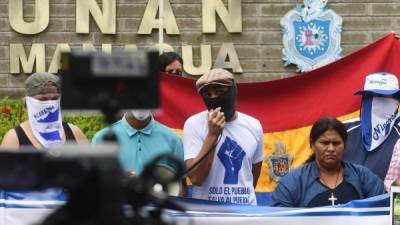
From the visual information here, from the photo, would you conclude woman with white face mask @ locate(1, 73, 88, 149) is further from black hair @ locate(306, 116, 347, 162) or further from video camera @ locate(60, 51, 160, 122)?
video camera @ locate(60, 51, 160, 122)

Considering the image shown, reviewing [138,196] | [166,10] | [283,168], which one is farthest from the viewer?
[166,10]

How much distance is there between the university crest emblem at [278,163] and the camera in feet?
20.2

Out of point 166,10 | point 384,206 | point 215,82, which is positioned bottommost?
point 384,206

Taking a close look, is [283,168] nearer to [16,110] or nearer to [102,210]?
[16,110]

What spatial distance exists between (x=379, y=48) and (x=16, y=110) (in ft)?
13.0

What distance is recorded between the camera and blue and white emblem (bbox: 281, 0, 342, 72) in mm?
9797

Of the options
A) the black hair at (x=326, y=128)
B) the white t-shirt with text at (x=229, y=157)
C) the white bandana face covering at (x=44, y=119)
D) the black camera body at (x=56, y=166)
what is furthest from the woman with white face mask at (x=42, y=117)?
the black camera body at (x=56, y=166)

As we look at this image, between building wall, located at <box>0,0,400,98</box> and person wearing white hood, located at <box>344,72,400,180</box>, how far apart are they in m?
4.25

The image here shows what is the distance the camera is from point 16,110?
29.1 ft

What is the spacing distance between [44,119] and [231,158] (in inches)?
40.2

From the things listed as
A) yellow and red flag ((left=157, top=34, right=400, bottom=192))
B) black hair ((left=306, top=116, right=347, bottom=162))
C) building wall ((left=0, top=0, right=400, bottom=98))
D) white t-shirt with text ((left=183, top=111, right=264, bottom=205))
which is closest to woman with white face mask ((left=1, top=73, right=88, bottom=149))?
white t-shirt with text ((left=183, top=111, right=264, bottom=205))

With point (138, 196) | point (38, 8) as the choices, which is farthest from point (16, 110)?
point (138, 196)

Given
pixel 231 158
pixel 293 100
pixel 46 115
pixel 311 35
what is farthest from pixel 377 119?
pixel 311 35

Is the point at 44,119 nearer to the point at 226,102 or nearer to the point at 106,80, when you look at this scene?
the point at 226,102
